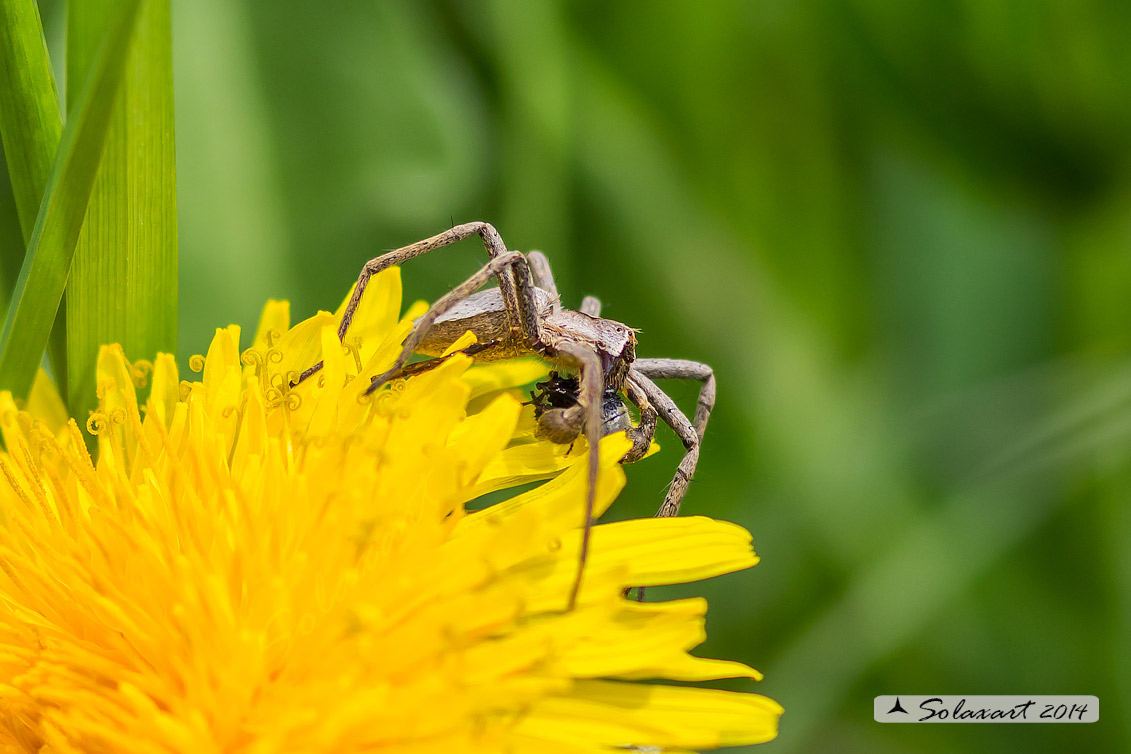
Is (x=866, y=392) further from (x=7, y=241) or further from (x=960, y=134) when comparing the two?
(x=7, y=241)

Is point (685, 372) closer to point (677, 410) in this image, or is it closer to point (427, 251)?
point (677, 410)

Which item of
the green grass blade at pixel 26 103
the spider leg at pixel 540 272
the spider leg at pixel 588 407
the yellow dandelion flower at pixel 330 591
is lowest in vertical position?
the yellow dandelion flower at pixel 330 591

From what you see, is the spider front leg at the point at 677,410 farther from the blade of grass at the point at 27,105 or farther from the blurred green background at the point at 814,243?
the blade of grass at the point at 27,105

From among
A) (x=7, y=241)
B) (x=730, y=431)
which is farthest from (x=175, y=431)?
(x=730, y=431)

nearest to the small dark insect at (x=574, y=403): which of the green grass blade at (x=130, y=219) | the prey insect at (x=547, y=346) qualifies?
the prey insect at (x=547, y=346)

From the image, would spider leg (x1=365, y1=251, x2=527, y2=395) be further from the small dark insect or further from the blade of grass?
the blade of grass

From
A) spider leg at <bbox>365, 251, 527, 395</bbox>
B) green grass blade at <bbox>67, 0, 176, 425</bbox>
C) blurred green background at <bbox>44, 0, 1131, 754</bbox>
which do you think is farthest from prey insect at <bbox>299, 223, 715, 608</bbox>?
blurred green background at <bbox>44, 0, 1131, 754</bbox>
